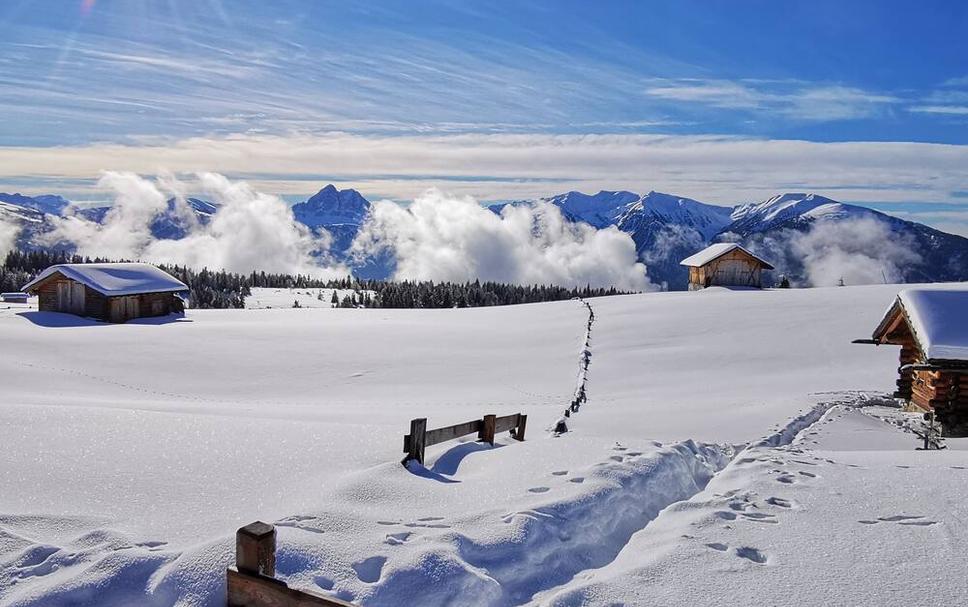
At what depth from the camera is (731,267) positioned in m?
60.8

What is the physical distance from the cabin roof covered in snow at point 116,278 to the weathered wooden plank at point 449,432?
4088 cm

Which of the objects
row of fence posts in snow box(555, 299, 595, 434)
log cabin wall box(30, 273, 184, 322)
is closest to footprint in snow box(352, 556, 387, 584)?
row of fence posts in snow box(555, 299, 595, 434)

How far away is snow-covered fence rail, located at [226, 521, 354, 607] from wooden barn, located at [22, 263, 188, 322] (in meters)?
45.3

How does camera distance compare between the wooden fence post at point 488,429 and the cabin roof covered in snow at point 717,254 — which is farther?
the cabin roof covered in snow at point 717,254

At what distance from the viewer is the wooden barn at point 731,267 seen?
6016 cm

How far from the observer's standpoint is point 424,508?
24.0ft

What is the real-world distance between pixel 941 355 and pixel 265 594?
18.0 meters

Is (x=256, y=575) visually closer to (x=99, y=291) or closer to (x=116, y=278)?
(x=99, y=291)

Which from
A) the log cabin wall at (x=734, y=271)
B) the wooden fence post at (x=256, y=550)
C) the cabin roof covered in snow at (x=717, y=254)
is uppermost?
the cabin roof covered in snow at (x=717, y=254)

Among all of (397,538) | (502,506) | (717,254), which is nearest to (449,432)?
(502,506)

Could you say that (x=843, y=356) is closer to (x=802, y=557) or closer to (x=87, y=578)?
(x=802, y=557)

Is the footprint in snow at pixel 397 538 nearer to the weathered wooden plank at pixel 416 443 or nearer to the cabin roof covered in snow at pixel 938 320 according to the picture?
the weathered wooden plank at pixel 416 443

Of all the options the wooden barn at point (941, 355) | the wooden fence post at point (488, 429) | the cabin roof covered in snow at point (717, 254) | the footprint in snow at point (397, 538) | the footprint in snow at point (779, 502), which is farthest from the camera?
the cabin roof covered in snow at point (717, 254)

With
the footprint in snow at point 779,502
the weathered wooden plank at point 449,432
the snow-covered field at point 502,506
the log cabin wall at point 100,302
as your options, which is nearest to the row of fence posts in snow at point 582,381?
the snow-covered field at point 502,506
